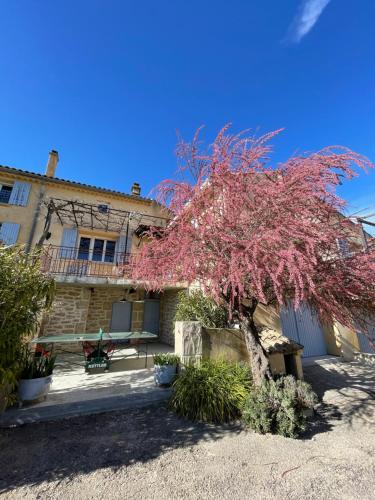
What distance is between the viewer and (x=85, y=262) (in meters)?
10.9

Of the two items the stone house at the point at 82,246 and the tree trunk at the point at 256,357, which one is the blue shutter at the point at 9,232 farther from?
the tree trunk at the point at 256,357

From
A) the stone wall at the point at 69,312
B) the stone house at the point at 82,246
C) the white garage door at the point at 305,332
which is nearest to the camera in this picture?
the white garage door at the point at 305,332

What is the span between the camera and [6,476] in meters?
2.58

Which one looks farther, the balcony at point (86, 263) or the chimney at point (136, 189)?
the chimney at point (136, 189)

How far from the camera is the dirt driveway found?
248cm

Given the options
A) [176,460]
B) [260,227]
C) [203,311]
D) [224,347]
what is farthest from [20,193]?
[176,460]

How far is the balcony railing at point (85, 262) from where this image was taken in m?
10.2

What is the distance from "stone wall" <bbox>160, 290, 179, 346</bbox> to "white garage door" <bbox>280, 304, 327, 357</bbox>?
4.92m

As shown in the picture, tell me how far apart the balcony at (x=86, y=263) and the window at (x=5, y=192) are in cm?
388

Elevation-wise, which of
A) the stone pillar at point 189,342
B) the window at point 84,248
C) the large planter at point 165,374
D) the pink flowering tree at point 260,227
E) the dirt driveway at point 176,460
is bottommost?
the dirt driveway at point 176,460

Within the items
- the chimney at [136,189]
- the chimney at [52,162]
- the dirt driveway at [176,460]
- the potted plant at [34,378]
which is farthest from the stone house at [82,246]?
the dirt driveway at [176,460]

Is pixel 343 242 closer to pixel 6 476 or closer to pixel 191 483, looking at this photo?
pixel 191 483

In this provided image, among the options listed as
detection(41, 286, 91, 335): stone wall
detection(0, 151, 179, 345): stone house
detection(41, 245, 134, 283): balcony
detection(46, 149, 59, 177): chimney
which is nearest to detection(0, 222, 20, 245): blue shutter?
detection(0, 151, 179, 345): stone house

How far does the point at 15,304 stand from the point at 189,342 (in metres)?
3.84
